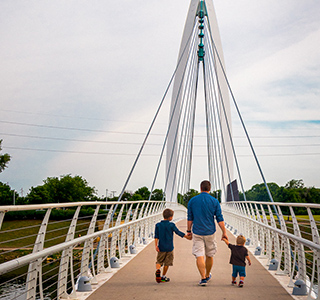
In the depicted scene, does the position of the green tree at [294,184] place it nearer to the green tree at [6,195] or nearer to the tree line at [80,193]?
the tree line at [80,193]

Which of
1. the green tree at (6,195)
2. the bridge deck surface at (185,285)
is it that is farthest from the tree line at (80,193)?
the bridge deck surface at (185,285)

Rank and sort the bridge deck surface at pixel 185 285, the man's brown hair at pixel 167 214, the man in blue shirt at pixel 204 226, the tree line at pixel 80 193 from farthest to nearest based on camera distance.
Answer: the tree line at pixel 80 193 → the man's brown hair at pixel 167 214 → the man in blue shirt at pixel 204 226 → the bridge deck surface at pixel 185 285

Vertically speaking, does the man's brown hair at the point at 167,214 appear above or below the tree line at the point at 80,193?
below

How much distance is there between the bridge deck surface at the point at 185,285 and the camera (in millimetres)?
5547

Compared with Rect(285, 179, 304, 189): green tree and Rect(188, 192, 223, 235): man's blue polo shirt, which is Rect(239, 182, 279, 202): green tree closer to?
Rect(285, 179, 304, 189): green tree

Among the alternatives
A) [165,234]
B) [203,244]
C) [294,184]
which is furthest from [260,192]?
[203,244]

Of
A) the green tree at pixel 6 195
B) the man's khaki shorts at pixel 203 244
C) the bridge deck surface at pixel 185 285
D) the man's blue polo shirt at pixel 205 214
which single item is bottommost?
the bridge deck surface at pixel 185 285

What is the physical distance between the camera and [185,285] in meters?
6.27

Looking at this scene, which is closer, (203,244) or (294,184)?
(203,244)

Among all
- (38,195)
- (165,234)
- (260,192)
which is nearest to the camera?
(165,234)

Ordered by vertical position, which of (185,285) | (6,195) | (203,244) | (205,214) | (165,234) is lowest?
(185,285)

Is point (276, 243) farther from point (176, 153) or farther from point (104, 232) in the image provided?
point (176, 153)

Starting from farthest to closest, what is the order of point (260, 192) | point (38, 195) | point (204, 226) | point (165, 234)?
point (260, 192)
point (38, 195)
point (165, 234)
point (204, 226)

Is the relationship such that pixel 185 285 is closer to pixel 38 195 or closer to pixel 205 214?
pixel 205 214
